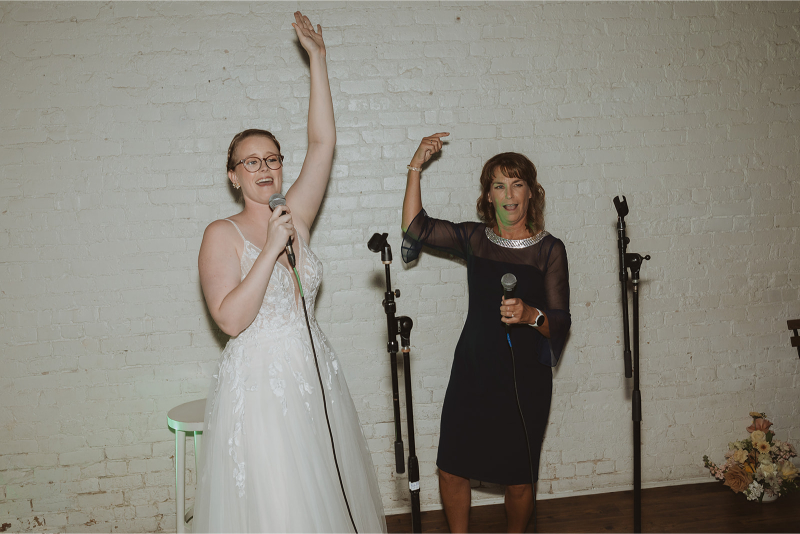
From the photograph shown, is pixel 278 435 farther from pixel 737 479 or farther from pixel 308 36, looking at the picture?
pixel 737 479

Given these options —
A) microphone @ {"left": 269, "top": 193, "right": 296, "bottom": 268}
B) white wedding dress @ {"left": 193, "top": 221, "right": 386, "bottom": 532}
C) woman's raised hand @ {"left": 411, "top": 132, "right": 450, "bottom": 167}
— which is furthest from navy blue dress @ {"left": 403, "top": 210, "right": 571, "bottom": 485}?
microphone @ {"left": 269, "top": 193, "right": 296, "bottom": 268}

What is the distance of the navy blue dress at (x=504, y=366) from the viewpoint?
283 cm

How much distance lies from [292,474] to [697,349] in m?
2.58

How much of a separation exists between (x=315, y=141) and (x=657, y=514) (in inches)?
105

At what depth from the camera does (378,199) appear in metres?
3.22

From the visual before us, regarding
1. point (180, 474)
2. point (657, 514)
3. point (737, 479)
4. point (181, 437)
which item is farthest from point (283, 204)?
point (737, 479)

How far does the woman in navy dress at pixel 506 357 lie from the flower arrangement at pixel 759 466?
130 centimetres

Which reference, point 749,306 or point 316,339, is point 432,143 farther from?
point 749,306

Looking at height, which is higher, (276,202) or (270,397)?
(276,202)

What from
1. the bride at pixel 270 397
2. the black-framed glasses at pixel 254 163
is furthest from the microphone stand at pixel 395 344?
the black-framed glasses at pixel 254 163

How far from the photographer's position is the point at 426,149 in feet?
9.81

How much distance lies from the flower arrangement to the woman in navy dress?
1.30 meters

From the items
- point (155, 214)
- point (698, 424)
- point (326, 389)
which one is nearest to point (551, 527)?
point (698, 424)

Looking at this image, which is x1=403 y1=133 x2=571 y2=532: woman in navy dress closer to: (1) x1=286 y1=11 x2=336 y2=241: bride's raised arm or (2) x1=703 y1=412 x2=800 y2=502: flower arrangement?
(1) x1=286 y1=11 x2=336 y2=241: bride's raised arm
